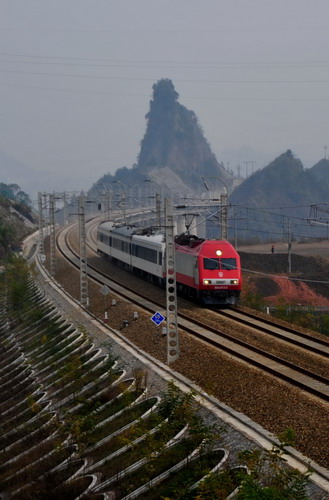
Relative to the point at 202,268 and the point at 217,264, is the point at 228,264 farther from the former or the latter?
the point at 202,268

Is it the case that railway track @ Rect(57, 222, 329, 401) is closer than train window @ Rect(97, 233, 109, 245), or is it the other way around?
railway track @ Rect(57, 222, 329, 401)

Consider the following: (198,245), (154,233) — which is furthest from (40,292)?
(198,245)

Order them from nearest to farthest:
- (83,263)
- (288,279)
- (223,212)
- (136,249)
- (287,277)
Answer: (223,212) < (83,263) < (136,249) < (288,279) < (287,277)

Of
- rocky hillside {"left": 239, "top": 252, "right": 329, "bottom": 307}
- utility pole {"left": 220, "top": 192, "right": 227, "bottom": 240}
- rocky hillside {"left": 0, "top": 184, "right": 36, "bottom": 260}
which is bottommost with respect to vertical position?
rocky hillside {"left": 239, "top": 252, "right": 329, "bottom": 307}

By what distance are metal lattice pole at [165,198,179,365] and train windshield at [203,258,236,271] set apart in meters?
10.2

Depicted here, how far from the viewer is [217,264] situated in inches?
1527

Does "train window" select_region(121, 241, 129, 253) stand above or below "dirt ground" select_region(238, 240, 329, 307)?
above

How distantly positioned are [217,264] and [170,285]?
11.6 meters

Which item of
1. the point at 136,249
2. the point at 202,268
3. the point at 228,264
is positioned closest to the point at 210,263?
the point at 202,268

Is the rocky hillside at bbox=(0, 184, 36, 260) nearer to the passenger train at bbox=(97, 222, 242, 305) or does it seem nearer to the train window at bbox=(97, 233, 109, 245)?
the train window at bbox=(97, 233, 109, 245)

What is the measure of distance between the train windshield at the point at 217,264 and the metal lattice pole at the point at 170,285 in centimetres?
1017

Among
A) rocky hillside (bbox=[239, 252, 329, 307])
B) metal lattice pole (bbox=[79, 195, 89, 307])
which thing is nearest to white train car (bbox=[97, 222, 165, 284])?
metal lattice pole (bbox=[79, 195, 89, 307])

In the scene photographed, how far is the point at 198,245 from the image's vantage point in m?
40.3

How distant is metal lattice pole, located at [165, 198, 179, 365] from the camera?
86.6ft
